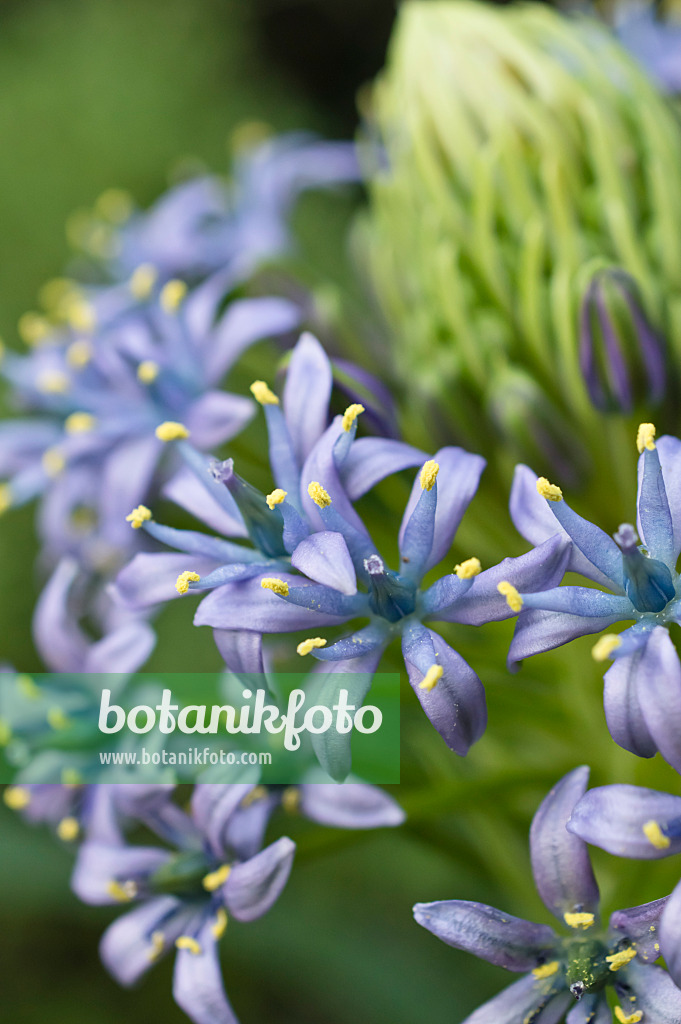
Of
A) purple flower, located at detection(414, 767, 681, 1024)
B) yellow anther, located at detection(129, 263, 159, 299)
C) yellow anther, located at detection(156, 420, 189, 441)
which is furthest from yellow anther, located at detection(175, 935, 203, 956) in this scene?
yellow anther, located at detection(129, 263, 159, 299)

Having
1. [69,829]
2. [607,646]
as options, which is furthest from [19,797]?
[607,646]

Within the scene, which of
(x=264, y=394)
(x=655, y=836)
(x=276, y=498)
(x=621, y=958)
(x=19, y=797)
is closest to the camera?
(x=655, y=836)

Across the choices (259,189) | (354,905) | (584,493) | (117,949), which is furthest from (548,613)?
(354,905)

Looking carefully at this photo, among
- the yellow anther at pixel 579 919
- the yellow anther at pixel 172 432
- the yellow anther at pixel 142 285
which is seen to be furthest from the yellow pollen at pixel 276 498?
the yellow anther at pixel 142 285

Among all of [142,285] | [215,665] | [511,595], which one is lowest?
[511,595]

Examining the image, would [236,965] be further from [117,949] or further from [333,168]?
[333,168]

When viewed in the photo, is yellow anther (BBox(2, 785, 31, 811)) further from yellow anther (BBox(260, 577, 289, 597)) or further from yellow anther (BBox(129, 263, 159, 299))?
yellow anther (BBox(129, 263, 159, 299))

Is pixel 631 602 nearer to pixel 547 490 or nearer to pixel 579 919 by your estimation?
pixel 547 490
